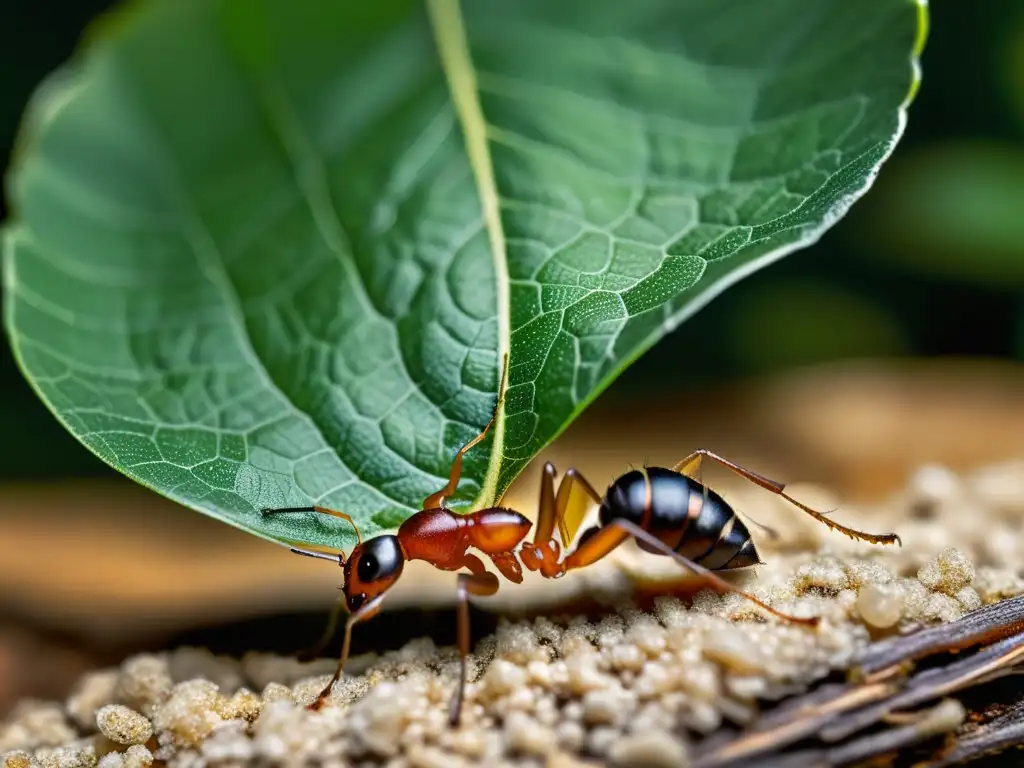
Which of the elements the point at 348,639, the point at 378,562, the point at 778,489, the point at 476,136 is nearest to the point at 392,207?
the point at 476,136

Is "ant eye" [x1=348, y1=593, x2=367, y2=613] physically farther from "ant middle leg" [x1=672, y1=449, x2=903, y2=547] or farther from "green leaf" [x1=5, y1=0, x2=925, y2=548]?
"ant middle leg" [x1=672, y1=449, x2=903, y2=547]

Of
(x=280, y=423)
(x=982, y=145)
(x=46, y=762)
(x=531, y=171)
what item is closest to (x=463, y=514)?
(x=280, y=423)

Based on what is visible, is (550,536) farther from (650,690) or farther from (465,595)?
(650,690)

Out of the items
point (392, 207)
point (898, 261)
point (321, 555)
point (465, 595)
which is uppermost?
point (898, 261)

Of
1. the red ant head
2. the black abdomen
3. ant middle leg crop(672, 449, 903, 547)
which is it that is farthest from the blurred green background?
the red ant head

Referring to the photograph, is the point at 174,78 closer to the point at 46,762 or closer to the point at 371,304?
the point at 371,304
